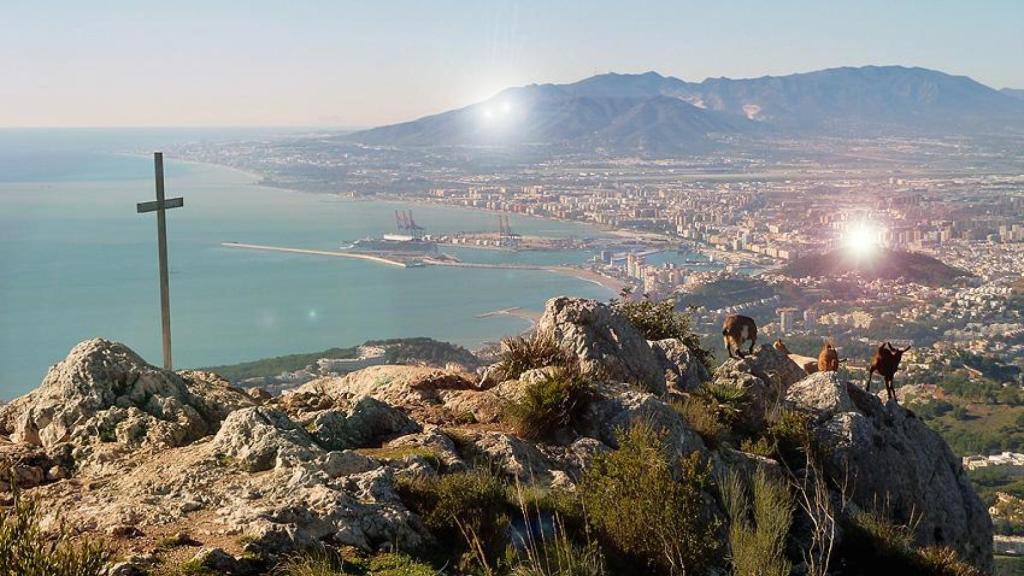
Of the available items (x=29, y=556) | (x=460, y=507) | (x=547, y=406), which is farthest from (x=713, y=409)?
(x=29, y=556)

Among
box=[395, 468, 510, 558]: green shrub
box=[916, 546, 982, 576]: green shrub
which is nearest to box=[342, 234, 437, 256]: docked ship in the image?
box=[916, 546, 982, 576]: green shrub

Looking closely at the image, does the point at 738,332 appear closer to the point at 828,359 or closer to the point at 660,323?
the point at 660,323

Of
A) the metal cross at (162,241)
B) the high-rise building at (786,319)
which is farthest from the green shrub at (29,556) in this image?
the high-rise building at (786,319)

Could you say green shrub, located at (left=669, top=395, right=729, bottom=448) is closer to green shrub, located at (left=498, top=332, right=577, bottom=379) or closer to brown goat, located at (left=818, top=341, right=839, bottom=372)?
green shrub, located at (left=498, top=332, right=577, bottom=379)

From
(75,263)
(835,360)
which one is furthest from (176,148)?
(835,360)

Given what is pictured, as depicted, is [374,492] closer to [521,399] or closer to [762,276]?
[521,399]

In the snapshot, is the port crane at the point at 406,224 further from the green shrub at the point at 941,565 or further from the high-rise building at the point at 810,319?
the green shrub at the point at 941,565
